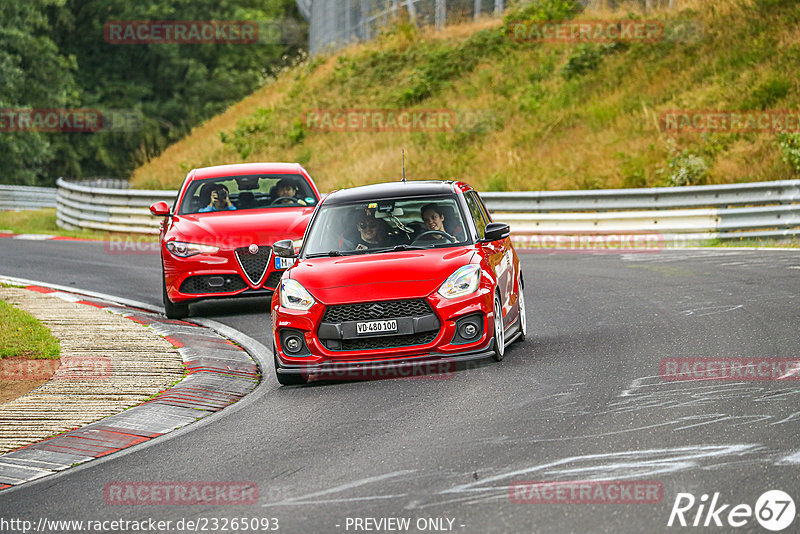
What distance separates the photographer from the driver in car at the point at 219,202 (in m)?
15.2

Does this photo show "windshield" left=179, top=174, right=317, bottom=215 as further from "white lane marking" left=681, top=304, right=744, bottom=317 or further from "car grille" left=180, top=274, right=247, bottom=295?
"white lane marking" left=681, top=304, right=744, bottom=317

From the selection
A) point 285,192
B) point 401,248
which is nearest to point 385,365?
point 401,248

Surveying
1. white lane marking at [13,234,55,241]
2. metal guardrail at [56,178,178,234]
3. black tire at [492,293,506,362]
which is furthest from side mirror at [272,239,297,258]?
white lane marking at [13,234,55,241]

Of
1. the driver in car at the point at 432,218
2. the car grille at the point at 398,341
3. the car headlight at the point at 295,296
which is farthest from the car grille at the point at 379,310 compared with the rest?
the driver in car at the point at 432,218

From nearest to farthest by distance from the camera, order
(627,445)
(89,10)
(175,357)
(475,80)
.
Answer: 1. (627,445)
2. (175,357)
3. (475,80)
4. (89,10)

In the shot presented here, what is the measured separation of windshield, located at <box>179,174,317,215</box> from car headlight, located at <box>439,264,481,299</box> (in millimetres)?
5711

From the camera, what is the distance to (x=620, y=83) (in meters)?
31.9

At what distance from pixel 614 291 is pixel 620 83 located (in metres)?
18.1

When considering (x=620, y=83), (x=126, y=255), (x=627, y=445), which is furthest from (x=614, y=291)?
(x=620, y=83)

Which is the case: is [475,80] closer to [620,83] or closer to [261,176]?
[620,83]

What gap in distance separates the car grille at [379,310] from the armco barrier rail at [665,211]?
1221cm

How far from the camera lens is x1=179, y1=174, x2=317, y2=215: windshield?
50.1ft

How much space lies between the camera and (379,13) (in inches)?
Answer: 1791

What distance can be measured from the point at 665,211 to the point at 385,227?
1163 cm
